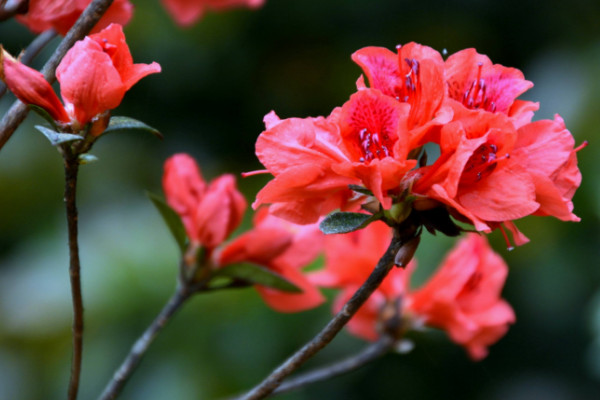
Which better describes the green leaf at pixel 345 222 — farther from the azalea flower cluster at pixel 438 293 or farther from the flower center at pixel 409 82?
the azalea flower cluster at pixel 438 293

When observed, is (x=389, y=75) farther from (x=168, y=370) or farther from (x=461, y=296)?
(x=168, y=370)

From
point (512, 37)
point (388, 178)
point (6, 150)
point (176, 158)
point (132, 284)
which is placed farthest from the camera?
point (512, 37)

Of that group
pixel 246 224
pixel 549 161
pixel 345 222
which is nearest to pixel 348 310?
pixel 345 222

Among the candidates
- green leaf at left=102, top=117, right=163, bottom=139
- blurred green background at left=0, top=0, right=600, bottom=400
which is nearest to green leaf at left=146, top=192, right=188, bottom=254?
green leaf at left=102, top=117, right=163, bottom=139

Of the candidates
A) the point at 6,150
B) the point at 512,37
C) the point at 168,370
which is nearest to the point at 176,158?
the point at 168,370

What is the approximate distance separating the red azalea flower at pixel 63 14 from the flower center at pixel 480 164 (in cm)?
27

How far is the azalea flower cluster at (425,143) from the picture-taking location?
0.45 m

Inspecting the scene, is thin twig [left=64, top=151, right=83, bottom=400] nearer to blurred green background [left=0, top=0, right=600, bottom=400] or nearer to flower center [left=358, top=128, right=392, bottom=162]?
flower center [left=358, top=128, right=392, bottom=162]

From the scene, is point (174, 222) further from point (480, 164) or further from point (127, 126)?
point (480, 164)

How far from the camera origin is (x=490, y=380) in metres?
1.71

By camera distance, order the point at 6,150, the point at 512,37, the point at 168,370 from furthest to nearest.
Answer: the point at 512,37 → the point at 6,150 → the point at 168,370

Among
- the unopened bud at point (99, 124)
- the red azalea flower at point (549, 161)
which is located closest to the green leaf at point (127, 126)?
the unopened bud at point (99, 124)

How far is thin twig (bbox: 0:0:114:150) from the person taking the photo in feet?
1.54

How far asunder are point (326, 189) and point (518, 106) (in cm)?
14
